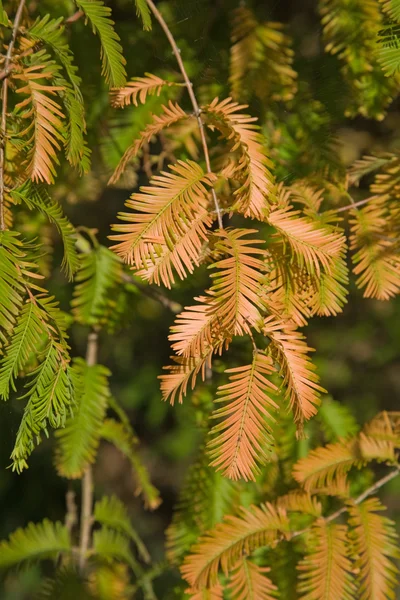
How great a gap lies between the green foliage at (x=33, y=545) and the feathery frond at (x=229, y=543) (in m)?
0.32

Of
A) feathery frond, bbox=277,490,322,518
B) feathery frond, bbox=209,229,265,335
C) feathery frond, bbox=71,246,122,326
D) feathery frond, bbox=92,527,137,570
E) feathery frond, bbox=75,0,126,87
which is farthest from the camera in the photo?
feathery frond, bbox=92,527,137,570

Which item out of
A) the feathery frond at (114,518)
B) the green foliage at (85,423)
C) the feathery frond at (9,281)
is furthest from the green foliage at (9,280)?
the feathery frond at (114,518)

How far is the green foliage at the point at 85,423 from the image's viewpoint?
772mm

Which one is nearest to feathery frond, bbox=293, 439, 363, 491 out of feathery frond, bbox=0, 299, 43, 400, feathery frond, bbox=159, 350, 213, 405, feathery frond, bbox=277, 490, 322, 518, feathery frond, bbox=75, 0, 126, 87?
feathery frond, bbox=277, 490, 322, 518

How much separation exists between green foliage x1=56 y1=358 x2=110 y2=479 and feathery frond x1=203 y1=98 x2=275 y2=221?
1.23 ft

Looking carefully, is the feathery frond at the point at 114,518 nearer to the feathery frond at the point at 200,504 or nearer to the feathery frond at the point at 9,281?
the feathery frond at the point at 200,504

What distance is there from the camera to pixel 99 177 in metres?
0.92

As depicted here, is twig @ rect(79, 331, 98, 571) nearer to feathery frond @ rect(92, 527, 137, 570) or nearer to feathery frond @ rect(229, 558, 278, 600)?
feathery frond @ rect(92, 527, 137, 570)

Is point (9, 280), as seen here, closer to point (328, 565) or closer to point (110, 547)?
point (328, 565)

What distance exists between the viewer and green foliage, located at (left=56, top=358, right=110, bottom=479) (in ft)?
2.53

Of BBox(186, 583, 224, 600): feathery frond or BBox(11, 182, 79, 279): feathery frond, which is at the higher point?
BBox(11, 182, 79, 279): feathery frond

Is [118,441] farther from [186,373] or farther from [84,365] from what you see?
[186,373]

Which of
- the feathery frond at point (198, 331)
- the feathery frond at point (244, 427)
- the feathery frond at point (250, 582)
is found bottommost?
the feathery frond at point (250, 582)

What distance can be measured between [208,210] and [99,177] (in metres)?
0.43
